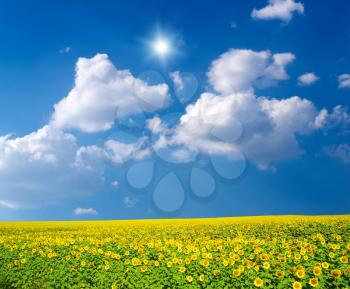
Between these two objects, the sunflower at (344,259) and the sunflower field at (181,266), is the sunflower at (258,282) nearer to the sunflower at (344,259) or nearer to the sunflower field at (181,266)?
the sunflower field at (181,266)

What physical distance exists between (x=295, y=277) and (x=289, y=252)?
1714mm

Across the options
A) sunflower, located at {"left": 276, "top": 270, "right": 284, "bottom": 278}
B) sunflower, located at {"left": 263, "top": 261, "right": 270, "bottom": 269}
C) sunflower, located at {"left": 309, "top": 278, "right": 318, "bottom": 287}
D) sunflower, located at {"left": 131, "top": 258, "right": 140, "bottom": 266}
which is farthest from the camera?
sunflower, located at {"left": 131, "top": 258, "right": 140, "bottom": 266}

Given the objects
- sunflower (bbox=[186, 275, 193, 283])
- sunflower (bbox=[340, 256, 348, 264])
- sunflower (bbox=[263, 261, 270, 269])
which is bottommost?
sunflower (bbox=[186, 275, 193, 283])

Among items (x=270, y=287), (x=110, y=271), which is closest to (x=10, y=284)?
(x=110, y=271)

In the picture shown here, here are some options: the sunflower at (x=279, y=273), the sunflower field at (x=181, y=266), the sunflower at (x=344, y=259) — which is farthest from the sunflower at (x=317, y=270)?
the sunflower at (x=344, y=259)

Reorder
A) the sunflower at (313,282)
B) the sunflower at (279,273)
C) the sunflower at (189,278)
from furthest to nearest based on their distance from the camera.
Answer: the sunflower at (189,278) < the sunflower at (279,273) < the sunflower at (313,282)

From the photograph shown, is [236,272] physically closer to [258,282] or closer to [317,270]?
[258,282]

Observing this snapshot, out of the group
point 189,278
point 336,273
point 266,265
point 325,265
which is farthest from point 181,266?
point 336,273

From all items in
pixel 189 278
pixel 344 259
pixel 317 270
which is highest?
pixel 344 259

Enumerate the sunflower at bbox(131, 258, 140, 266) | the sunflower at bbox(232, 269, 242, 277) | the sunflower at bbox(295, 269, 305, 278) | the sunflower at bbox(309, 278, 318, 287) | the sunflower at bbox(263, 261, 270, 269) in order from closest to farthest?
→ the sunflower at bbox(309, 278, 318, 287) → the sunflower at bbox(295, 269, 305, 278) → the sunflower at bbox(232, 269, 242, 277) → the sunflower at bbox(263, 261, 270, 269) → the sunflower at bbox(131, 258, 140, 266)

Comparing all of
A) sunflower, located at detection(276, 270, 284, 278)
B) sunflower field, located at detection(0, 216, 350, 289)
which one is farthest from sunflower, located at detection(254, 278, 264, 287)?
sunflower, located at detection(276, 270, 284, 278)

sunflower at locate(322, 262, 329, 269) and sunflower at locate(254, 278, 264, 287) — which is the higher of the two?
sunflower at locate(322, 262, 329, 269)

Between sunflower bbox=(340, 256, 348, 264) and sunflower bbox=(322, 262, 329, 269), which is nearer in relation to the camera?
sunflower bbox=(322, 262, 329, 269)

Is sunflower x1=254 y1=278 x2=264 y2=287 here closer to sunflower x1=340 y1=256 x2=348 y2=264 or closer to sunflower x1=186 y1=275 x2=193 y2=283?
sunflower x1=186 y1=275 x2=193 y2=283
